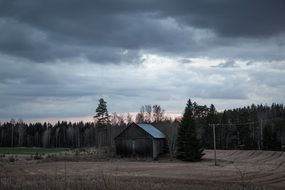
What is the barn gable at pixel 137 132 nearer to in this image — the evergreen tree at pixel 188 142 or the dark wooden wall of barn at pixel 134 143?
the dark wooden wall of barn at pixel 134 143

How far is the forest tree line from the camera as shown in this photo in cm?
8994

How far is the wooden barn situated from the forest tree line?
17.9 ft

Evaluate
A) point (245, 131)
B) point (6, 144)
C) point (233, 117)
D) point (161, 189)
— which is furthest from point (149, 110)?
point (161, 189)

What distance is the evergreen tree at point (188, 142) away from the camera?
206 feet

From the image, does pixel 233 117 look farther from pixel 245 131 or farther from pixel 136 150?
pixel 136 150

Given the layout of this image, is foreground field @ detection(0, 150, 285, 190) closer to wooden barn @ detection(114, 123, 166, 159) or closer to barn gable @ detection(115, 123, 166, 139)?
wooden barn @ detection(114, 123, 166, 159)

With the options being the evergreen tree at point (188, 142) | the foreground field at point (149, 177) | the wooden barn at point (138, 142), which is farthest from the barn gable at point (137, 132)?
the foreground field at point (149, 177)

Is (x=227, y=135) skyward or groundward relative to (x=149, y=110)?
groundward

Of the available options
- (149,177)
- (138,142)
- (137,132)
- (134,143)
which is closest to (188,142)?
(138,142)

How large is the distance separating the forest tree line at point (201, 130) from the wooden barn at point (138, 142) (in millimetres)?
5447

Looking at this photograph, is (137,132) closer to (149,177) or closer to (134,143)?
(134,143)

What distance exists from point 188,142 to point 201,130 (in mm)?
45010

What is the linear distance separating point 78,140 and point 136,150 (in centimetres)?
9671

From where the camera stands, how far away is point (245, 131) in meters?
104
